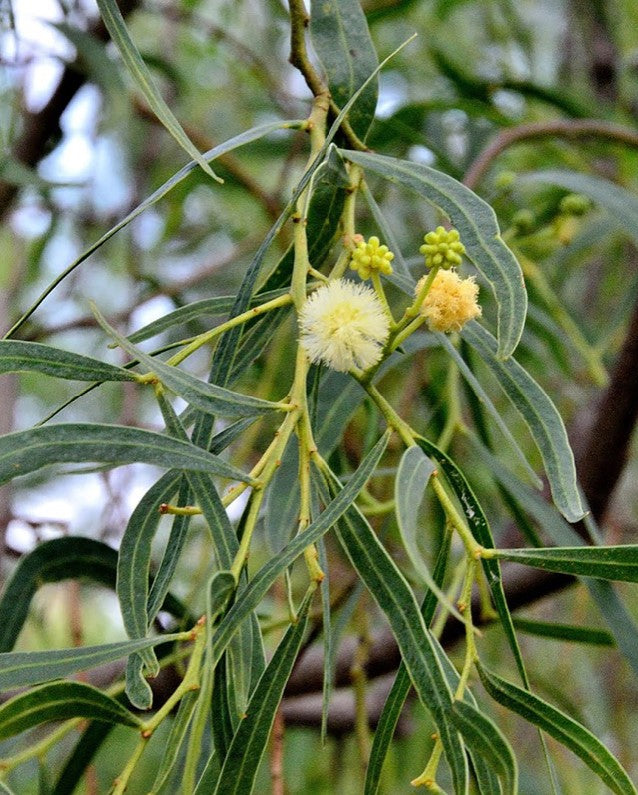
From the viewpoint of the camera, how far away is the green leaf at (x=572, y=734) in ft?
1.33

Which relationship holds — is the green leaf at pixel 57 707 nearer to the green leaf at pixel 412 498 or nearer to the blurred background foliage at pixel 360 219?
the green leaf at pixel 412 498

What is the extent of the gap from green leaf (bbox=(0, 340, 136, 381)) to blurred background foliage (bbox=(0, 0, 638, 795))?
0.29 meters

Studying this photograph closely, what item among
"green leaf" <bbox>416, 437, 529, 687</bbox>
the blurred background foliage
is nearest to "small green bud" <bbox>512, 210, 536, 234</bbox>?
the blurred background foliage

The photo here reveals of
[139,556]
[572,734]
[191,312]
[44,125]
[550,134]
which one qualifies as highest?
[44,125]

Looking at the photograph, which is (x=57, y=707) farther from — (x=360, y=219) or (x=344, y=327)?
(x=360, y=219)

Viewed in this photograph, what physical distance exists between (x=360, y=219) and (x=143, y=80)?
2.91 feet

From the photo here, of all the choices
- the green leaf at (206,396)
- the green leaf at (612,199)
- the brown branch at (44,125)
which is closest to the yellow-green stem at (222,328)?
the green leaf at (206,396)

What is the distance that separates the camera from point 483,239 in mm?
407

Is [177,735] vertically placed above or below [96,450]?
below

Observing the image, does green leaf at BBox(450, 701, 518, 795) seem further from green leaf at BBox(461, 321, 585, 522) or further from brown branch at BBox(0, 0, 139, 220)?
brown branch at BBox(0, 0, 139, 220)

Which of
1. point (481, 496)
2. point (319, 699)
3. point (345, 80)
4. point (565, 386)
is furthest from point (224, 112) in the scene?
point (345, 80)

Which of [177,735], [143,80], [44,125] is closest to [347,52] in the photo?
[143,80]

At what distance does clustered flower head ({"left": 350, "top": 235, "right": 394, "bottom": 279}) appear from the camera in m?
0.41

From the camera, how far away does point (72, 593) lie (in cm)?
88
